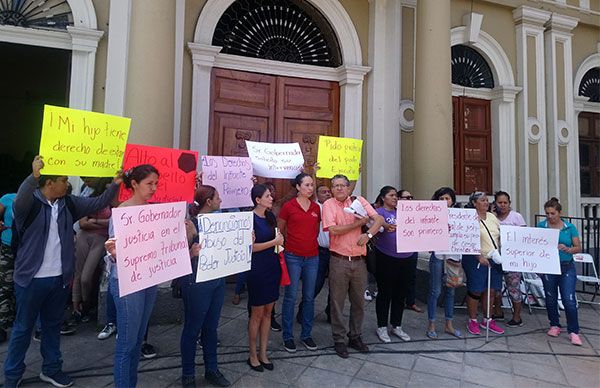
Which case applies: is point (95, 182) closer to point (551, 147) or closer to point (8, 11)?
point (8, 11)

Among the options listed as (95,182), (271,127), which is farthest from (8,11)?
(271,127)

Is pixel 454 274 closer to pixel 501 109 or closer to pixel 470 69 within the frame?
pixel 501 109

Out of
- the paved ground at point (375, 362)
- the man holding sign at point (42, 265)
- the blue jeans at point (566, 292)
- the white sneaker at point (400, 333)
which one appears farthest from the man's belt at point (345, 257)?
the blue jeans at point (566, 292)

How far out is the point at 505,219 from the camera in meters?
5.34

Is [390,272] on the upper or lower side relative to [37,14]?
lower

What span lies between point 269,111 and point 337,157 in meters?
2.62

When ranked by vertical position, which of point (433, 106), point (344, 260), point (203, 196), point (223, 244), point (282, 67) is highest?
point (282, 67)

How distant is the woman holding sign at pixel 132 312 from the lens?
8.39 feet

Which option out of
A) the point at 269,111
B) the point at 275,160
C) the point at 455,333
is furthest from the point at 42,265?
the point at 269,111

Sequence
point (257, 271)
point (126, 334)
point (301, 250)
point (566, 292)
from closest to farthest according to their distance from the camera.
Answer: point (126, 334) → point (257, 271) → point (301, 250) → point (566, 292)

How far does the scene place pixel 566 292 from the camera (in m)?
4.60

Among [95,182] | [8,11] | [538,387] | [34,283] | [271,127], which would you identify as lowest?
[538,387]

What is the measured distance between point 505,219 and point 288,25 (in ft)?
16.3

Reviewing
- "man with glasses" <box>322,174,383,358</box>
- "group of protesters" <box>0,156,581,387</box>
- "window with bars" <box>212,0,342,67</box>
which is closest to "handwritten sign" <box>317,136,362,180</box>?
"group of protesters" <box>0,156,581,387</box>
